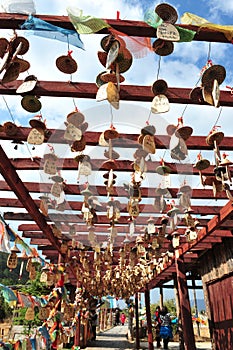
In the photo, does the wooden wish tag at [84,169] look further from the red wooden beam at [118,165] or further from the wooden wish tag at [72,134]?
the red wooden beam at [118,165]

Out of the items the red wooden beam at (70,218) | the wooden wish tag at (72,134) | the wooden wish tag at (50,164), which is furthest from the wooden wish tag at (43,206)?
the wooden wish tag at (72,134)

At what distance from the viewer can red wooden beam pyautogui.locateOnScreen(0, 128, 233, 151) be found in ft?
9.75

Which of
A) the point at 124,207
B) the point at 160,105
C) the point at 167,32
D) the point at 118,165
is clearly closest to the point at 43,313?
the point at 124,207

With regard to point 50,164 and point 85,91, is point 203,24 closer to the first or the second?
point 85,91

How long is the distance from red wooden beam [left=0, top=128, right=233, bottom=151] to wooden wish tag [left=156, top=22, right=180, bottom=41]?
127cm

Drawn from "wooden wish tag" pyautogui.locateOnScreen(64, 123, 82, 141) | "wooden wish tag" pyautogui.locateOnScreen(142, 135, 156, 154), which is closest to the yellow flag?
"wooden wish tag" pyautogui.locateOnScreen(142, 135, 156, 154)

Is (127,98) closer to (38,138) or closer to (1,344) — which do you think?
(38,138)

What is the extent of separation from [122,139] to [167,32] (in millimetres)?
1413

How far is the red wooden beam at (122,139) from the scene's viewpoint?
297 centimetres

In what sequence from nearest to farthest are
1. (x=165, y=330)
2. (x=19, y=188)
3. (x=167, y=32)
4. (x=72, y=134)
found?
(x=167, y=32)
(x=72, y=134)
(x=19, y=188)
(x=165, y=330)

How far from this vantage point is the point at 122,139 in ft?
10.0

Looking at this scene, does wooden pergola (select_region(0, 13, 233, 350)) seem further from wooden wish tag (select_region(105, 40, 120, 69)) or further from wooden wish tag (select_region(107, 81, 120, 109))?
wooden wish tag (select_region(107, 81, 120, 109))

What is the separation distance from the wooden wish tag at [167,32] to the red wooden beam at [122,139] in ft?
4.18

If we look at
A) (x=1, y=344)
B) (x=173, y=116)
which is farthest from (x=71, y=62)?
(x=1, y=344)
